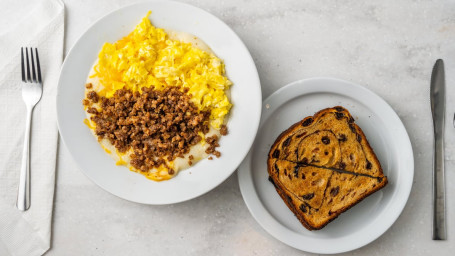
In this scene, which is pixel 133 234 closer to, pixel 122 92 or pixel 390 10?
pixel 122 92

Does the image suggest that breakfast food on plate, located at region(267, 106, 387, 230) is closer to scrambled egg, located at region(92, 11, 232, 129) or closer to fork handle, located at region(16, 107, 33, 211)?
scrambled egg, located at region(92, 11, 232, 129)

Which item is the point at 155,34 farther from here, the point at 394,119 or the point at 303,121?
the point at 394,119

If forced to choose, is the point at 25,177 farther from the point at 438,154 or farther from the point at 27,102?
the point at 438,154

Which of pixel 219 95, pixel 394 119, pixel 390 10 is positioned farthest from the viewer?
pixel 390 10

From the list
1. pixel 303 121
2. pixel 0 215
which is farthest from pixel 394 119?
pixel 0 215

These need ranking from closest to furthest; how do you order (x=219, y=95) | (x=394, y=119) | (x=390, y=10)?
(x=219, y=95)
(x=394, y=119)
(x=390, y=10)

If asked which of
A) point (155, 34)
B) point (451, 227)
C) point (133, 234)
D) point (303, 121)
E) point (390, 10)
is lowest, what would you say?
point (133, 234)

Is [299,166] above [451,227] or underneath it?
above

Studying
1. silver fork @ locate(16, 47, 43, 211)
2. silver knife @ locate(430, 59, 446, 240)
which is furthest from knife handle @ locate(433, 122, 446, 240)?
silver fork @ locate(16, 47, 43, 211)

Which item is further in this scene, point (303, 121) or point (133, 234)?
point (133, 234)
